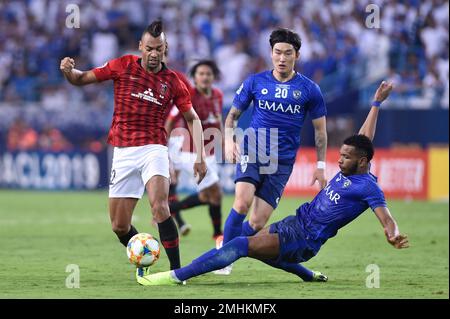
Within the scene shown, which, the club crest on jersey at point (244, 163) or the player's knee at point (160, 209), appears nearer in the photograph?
the player's knee at point (160, 209)

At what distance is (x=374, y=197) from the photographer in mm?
8227

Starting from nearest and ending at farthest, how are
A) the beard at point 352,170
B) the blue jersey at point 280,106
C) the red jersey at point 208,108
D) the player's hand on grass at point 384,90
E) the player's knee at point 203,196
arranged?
the beard at point 352,170
the player's hand on grass at point 384,90
the blue jersey at point 280,106
the red jersey at point 208,108
the player's knee at point 203,196

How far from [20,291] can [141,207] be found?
12.3 meters

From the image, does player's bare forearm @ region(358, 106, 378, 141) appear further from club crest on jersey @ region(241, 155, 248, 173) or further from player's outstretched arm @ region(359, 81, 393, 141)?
club crest on jersey @ region(241, 155, 248, 173)

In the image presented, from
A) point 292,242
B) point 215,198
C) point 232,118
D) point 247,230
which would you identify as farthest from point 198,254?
point 292,242

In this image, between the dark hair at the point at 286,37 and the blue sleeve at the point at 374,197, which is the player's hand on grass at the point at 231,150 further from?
the blue sleeve at the point at 374,197

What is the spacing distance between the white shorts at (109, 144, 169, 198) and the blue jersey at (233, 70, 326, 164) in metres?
1.07

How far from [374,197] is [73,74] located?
304 centimetres

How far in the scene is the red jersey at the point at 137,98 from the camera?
30.3 feet

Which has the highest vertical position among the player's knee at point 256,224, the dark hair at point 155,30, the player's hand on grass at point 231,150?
the dark hair at point 155,30

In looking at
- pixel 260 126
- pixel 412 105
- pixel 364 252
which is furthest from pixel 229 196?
pixel 260 126

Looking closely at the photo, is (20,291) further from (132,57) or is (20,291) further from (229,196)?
(229,196)

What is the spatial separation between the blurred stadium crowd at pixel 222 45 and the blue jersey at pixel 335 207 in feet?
47.8

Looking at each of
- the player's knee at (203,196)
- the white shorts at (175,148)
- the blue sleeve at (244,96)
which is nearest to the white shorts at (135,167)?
the blue sleeve at (244,96)
